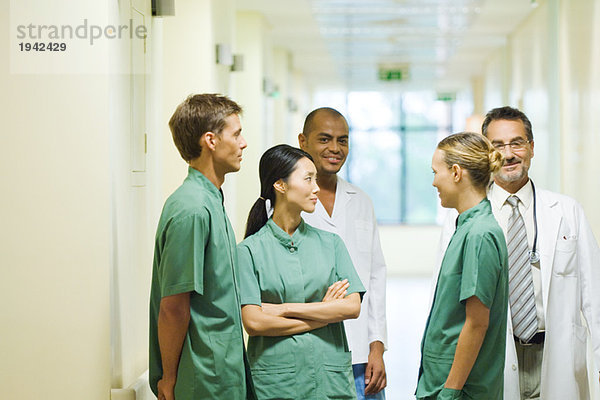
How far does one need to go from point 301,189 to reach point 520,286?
1.00 m

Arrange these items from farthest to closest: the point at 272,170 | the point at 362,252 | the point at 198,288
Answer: the point at 362,252 → the point at 272,170 → the point at 198,288

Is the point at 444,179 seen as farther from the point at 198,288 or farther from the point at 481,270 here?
the point at 198,288

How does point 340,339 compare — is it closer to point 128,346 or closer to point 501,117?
point 128,346

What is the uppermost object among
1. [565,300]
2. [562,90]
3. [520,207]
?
[562,90]

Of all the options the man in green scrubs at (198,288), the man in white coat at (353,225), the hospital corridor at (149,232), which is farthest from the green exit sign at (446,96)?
the man in green scrubs at (198,288)

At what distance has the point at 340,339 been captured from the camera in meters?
2.61

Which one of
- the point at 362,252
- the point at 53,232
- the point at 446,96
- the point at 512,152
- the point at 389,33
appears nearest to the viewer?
the point at 53,232

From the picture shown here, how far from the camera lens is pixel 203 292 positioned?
7.77 ft

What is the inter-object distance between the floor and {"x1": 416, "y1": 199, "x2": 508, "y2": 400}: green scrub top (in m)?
2.98

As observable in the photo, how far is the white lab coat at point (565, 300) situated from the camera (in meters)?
2.94

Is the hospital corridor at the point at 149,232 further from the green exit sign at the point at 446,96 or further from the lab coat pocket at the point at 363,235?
the green exit sign at the point at 446,96

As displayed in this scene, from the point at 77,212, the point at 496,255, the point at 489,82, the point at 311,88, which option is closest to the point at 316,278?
the point at 496,255

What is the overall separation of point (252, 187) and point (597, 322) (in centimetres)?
592

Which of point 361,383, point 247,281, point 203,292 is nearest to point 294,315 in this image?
point 247,281
